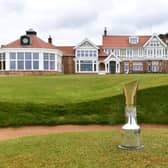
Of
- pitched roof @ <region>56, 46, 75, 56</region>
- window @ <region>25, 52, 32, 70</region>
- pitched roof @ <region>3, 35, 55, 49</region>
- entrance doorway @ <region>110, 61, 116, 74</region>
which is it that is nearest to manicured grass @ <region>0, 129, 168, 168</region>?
window @ <region>25, 52, 32, 70</region>

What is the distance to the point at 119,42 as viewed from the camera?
253 feet

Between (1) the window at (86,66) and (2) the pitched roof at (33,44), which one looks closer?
(2) the pitched roof at (33,44)

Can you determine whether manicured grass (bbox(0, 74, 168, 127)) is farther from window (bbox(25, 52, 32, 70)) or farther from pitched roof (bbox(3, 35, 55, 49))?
pitched roof (bbox(3, 35, 55, 49))

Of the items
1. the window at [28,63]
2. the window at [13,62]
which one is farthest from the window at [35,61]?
the window at [13,62]

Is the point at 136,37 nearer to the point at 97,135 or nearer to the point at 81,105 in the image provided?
the point at 81,105

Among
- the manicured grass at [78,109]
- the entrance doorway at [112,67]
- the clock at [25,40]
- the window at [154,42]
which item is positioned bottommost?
the manicured grass at [78,109]

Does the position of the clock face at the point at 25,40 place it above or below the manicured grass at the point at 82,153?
above

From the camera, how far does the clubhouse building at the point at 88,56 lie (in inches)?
2307

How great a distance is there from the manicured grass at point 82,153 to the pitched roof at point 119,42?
6539cm

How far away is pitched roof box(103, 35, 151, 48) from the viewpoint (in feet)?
249

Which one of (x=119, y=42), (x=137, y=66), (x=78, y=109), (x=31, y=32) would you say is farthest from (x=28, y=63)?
(x=78, y=109)

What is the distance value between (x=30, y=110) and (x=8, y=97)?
119 inches

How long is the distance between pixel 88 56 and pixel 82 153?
60.2 m

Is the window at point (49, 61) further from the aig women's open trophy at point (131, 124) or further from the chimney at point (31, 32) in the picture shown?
the aig women's open trophy at point (131, 124)
